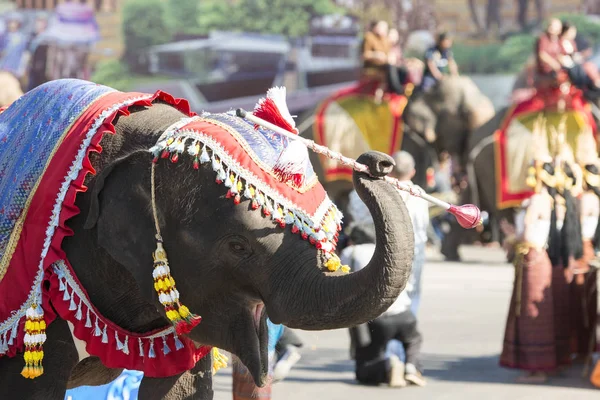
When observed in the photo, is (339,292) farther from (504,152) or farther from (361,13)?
(361,13)

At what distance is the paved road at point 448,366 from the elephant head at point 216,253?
237 centimetres

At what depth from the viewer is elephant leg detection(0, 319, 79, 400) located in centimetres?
363

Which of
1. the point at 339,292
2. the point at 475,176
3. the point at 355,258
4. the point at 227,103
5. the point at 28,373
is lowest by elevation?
the point at 227,103

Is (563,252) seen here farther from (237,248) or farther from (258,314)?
(237,248)

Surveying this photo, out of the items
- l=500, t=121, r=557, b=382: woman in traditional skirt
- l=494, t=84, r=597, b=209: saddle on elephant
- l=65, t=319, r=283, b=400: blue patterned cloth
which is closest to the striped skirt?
l=500, t=121, r=557, b=382: woman in traditional skirt

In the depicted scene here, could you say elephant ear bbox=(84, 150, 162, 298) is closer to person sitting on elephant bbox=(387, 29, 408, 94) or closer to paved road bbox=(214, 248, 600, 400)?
paved road bbox=(214, 248, 600, 400)

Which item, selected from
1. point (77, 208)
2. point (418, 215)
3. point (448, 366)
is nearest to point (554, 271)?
point (448, 366)

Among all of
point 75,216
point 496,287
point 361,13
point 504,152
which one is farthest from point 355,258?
point 361,13

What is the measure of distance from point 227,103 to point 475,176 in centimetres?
1209

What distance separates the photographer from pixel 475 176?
12.9 meters

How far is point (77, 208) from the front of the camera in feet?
12.0

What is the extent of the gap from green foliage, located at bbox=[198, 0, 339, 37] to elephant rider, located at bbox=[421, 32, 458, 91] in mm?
11218

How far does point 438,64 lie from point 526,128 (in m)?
2.76

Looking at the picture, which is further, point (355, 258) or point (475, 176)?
point (475, 176)
